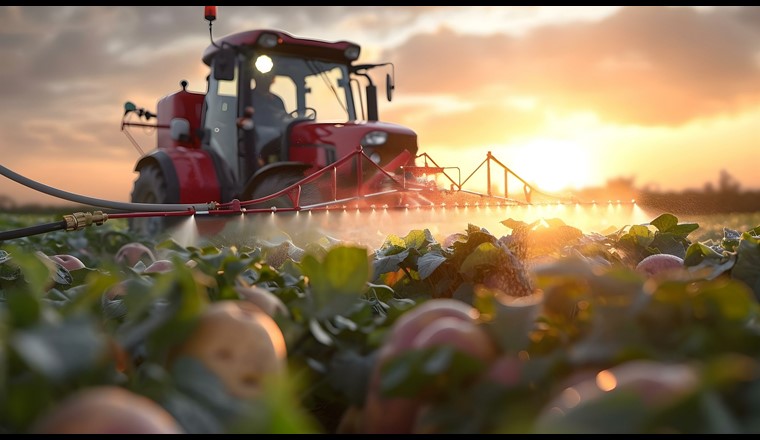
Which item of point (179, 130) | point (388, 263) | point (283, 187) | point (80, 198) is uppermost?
point (179, 130)

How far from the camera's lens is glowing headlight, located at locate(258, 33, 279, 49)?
30.3ft

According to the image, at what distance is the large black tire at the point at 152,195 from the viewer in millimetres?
10031

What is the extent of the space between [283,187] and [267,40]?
6.63 ft

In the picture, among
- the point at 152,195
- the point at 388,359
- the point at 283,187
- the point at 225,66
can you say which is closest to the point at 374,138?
the point at 283,187

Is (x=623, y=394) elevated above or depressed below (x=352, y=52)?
below

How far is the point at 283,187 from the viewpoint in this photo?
8680 millimetres

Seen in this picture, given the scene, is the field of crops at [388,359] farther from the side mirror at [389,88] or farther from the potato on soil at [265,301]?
the side mirror at [389,88]

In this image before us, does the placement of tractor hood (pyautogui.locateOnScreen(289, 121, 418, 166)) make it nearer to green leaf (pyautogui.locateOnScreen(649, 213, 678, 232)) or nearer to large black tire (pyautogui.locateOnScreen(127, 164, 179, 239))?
large black tire (pyautogui.locateOnScreen(127, 164, 179, 239))

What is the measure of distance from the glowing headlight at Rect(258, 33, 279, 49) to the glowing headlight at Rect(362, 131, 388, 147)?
1.69 metres

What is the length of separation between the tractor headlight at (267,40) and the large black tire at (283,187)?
170cm

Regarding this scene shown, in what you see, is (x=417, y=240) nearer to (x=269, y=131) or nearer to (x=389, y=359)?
(x=389, y=359)

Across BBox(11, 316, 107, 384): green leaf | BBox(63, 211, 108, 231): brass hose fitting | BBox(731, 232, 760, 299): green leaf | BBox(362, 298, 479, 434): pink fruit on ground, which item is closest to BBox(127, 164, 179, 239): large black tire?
BBox(63, 211, 108, 231): brass hose fitting

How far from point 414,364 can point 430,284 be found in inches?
65.0

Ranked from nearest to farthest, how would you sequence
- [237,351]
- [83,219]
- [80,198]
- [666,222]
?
[237,351], [666,222], [83,219], [80,198]
